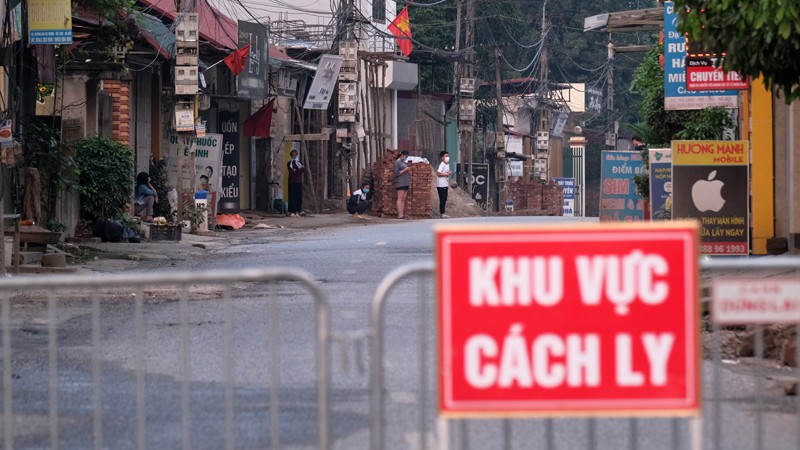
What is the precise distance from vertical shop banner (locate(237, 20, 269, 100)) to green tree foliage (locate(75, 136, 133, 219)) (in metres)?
8.87

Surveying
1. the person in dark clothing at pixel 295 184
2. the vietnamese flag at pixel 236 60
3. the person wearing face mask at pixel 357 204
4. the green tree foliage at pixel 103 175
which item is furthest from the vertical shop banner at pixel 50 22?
the person wearing face mask at pixel 357 204

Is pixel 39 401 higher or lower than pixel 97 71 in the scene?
lower

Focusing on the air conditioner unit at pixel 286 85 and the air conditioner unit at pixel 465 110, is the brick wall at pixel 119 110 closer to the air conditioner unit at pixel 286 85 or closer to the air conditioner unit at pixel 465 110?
the air conditioner unit at pixel 286 85

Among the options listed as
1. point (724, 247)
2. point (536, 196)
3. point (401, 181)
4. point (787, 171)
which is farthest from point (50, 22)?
point (536, 196)

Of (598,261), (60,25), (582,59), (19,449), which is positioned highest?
(582,59)

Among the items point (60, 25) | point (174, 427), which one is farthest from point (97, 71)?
point (174, 427)

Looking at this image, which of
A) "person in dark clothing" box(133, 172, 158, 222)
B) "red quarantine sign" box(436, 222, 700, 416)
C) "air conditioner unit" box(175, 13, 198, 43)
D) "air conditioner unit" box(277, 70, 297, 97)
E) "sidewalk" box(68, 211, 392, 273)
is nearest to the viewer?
"red quarantine sign" box(436, 222, 700, 416)

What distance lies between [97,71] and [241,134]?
14.6 meters

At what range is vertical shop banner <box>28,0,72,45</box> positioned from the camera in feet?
54.2

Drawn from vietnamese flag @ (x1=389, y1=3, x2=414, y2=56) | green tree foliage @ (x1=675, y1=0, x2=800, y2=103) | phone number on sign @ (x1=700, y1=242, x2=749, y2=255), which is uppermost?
vietnamese flag @ (x1=389, y1=3, x2=414, y2=56)

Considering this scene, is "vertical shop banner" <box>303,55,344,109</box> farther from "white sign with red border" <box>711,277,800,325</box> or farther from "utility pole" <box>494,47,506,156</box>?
"white sign with red border" <box>711,277,800,325</box>

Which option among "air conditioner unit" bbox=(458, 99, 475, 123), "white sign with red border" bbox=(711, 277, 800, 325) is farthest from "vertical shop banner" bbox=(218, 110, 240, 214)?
"white sign with red border" bbox=(711, 277, 800, 325)

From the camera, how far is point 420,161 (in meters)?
37.7

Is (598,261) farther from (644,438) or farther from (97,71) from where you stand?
(97,71)
